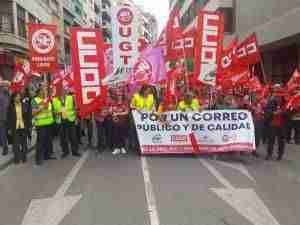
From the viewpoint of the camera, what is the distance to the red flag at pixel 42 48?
13.6 m

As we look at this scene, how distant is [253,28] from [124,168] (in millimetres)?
19727

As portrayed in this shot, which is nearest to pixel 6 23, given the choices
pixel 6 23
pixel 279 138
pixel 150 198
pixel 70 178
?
pixel 6 23

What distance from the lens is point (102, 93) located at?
1133 cm

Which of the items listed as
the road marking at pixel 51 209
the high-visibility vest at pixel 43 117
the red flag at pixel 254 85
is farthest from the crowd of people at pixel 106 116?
the road marking at pixel 51 209

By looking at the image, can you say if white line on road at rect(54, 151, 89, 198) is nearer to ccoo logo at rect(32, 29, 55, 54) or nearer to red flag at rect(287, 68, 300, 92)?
ccoo logo at rect(32, 29, 55, 54)

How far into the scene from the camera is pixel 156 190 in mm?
7129

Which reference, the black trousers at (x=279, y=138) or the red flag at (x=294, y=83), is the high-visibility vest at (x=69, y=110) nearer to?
the black trousers at (x=279, y=138)

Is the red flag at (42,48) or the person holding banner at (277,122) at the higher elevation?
the red flag at (42,48)

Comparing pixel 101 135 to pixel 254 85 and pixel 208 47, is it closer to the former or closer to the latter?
pixel 208 47

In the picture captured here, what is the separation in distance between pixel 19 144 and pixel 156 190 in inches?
181

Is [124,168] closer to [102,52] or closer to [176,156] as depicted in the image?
[176,156]

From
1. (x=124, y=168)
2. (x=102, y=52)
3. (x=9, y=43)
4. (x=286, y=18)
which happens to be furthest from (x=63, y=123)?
(x=9, y=43)

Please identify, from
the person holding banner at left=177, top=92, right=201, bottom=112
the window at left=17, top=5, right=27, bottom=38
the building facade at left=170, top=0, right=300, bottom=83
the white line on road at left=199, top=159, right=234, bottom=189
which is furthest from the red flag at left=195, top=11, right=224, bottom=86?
the window at left=17, top=5, right=27, bottom=38

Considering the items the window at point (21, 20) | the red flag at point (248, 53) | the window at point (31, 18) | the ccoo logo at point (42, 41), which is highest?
the window at point (31, 18)
